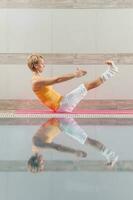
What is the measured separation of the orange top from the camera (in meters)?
4.72

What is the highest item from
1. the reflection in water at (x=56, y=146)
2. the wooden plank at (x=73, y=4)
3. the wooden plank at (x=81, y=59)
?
the wooden plank at (x=73, y=4)

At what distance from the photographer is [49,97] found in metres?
4.75

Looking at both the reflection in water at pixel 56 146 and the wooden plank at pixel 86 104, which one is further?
the wooden plank at pixel 86 104

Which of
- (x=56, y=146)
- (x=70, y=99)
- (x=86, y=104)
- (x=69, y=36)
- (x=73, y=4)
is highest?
(x=73, y=4)

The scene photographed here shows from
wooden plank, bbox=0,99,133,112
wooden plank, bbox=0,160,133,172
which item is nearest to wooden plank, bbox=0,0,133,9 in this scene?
wooden plank, bbox=0,99,133,112

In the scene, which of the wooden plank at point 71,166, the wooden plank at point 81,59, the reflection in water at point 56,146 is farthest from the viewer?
the wooden plank at point 81,59

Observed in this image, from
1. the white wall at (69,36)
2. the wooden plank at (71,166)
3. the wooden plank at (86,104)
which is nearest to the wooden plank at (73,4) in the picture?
the white wall at (69,36)

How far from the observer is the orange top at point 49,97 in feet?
15.5

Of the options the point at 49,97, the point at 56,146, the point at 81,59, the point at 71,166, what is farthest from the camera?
the point at 81,59

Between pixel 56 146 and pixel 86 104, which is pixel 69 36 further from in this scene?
pixel 56 146

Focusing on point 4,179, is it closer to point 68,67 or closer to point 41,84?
point 41,84

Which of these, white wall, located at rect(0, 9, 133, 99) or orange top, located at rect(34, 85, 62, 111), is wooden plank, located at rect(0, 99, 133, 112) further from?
orange top, located at rect(34, 85, 62, 111)

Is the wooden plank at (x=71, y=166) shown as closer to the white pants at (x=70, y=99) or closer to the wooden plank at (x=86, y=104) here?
the white pants at (x=70, y=99)

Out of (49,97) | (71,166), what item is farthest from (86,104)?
(71,166)
